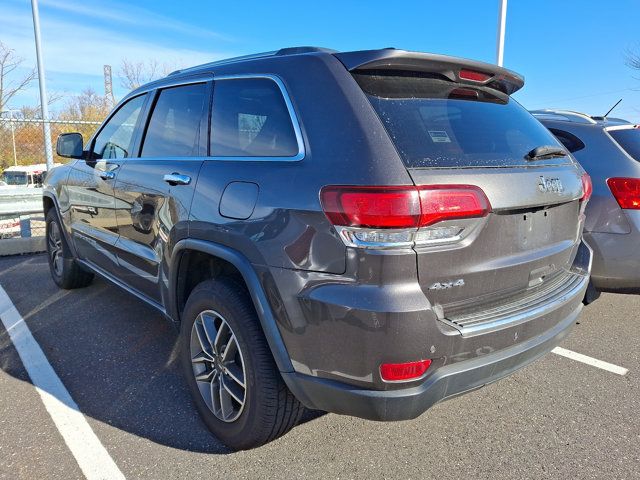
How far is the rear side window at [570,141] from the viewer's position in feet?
12.3

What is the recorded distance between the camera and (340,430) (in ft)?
8.21

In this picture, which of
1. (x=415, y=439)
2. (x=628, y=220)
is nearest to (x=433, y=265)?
(x=415, y=439)

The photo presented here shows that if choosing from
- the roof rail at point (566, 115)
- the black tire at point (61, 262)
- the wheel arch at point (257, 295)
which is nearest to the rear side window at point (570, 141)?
the roof rail at point (566, 115)

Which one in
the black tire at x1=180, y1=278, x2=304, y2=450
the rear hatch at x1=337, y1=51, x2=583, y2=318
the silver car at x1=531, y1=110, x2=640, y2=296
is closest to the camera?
the rear hatch at x1=337, y1=51, x2=583, y2=318

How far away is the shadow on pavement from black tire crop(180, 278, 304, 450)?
0.21m

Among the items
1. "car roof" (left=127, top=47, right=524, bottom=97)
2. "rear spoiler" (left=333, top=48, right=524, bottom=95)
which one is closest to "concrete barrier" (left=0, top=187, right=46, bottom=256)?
"car roof" (left=127, top=47, right=524, bottom=97)

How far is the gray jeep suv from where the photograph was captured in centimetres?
173

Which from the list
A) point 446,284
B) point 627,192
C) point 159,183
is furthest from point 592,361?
point 159,183

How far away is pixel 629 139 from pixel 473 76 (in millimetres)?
2091

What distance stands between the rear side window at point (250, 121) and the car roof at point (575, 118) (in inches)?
116

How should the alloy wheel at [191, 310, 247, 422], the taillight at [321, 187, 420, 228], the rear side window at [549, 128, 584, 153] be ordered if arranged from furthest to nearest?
1. the rear side window at [549, 128, 584, 153]
2. the alloy wheel at [191, 310, 247, 422]
3. the taillight at [321, 187, 420, 228]

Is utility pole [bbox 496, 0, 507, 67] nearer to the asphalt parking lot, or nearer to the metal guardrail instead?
the asphalt parking lot

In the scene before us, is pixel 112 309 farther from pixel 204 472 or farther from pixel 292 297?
pixel 292 297

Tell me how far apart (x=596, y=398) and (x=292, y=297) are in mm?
2140
